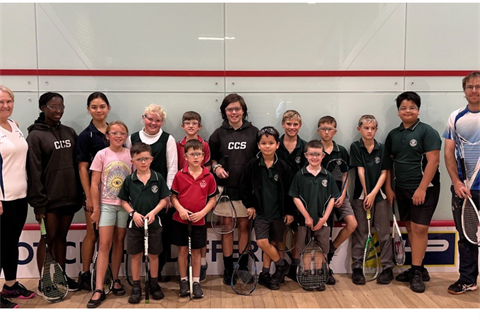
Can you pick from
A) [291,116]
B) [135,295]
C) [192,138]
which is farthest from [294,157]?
[135,295]

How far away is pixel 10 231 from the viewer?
10.1 feet

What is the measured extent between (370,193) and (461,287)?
104 centimetres

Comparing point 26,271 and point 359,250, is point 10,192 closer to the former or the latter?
point 26,271

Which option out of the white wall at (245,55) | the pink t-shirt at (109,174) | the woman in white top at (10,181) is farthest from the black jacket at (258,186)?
the woman in white top at (10,181)

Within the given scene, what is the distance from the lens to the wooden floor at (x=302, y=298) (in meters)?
3.21

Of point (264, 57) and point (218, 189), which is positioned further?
point (264, 57)

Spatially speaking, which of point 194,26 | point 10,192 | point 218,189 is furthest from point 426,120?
point 10,192

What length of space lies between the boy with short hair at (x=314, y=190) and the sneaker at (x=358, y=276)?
24.6 inches

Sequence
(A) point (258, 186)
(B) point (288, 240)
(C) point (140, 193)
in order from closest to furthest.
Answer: (C) point (140, 193) → (A) point (258, 186) → (B) point (288, 240)

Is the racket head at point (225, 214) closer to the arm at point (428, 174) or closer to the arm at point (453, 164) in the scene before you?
the arm at point (428, 174)

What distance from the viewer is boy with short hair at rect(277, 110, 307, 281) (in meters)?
3.54

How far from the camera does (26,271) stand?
3.75m

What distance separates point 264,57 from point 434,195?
1947mm

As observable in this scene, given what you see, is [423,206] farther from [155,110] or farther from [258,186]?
[155,110]
